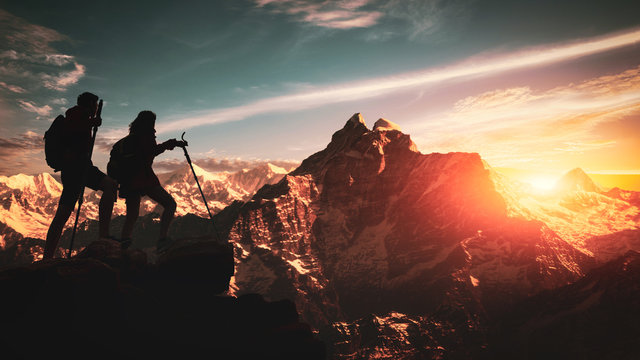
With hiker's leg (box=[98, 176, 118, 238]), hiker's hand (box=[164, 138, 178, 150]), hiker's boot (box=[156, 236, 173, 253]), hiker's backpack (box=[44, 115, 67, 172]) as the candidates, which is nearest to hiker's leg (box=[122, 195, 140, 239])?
hiker's leg (box=[98, 176, 118, 238])

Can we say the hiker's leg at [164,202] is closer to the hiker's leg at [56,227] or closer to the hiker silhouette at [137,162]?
the hiker silhouette at [137,162]

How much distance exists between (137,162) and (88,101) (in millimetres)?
2795

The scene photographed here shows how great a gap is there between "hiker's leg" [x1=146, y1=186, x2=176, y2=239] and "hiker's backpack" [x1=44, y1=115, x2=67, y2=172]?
10.5 ft

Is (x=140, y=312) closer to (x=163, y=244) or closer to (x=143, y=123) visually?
(x=163, y=244)

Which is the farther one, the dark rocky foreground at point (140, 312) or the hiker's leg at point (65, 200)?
the hiker's leg at point (65, 200)

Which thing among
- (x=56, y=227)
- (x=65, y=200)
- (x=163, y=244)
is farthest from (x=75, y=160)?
(x=163, y=244)

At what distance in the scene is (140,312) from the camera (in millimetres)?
12523

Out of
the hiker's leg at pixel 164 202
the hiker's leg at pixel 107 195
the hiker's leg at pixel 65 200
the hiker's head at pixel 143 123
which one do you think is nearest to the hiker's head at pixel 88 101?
the hiker's head at pixel 143 123

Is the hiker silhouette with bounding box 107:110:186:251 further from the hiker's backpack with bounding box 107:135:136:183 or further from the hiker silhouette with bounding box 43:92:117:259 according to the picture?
the hiker silhouette with bounding box 43:92:117:259

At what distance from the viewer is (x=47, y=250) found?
1218cm

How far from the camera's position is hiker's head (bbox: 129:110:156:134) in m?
13.6

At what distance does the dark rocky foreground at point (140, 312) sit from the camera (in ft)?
32.3

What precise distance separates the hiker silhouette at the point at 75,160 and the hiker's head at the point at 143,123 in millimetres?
1259

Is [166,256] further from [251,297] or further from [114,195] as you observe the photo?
[251,297]
